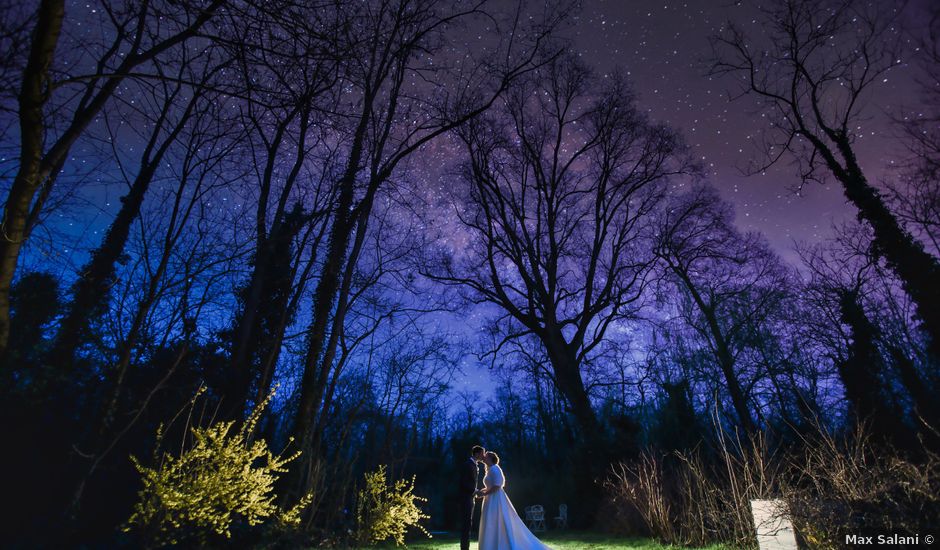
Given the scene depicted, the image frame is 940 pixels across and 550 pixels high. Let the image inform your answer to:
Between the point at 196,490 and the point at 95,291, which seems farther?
the point at 95,291

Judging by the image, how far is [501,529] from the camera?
5762 millimetres

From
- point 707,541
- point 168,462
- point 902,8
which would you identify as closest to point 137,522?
point 168,462

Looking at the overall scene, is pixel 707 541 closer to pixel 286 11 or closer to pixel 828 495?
pixel 828 495

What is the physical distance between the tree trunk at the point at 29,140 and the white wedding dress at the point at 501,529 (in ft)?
18.6

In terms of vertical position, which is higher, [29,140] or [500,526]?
[29,140]

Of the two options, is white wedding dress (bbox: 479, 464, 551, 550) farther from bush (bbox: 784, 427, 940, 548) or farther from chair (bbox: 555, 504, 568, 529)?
chair (bbox: 555, 504, 568, 529)

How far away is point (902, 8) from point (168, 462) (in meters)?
14.3

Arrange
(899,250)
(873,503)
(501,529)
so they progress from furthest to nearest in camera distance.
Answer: (899,250) → (501,529) → (873,503)

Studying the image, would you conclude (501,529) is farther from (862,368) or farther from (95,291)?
(862,368)

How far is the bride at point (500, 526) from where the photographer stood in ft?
18.7

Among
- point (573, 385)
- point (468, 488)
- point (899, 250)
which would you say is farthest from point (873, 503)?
point (899, 250)

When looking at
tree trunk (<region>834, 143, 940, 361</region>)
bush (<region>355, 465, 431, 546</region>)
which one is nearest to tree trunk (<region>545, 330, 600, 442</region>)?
bush (<region>355, 465, 431, 546</region>)

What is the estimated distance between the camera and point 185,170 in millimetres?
7352

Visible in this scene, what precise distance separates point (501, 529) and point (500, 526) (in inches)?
1.6
